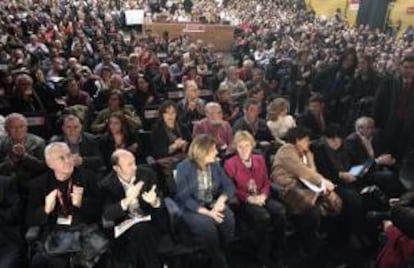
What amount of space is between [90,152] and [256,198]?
156cm

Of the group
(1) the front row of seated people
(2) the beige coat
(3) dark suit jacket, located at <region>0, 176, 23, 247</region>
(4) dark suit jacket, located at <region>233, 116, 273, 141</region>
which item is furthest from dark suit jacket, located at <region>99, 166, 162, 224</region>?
(4) dark suit jacket, located at <region>233, 116, 273, 141</region>

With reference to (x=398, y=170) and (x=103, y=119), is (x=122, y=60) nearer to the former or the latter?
(x=103, y=119)

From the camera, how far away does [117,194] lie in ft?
11.1

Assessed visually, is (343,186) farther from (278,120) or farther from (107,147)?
(107,147)

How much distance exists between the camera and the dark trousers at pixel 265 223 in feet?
12.0

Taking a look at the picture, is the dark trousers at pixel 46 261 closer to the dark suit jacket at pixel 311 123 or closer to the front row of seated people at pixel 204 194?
the front row of seated people at pixel 204 194

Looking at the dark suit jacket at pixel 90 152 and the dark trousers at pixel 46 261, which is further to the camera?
the dark suit jacket at pixel 90 152

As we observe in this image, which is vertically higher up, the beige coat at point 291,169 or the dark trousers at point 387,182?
the beige coat at point 291,169

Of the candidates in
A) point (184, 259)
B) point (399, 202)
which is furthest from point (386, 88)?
point (184, 259)

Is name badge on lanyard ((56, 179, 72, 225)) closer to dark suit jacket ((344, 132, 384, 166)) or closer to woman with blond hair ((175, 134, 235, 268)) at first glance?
woman with blond hair ((175, 134, 235, 268))

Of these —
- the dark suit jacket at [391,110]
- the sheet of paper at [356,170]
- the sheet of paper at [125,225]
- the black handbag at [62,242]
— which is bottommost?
the black handbag at [62,242]

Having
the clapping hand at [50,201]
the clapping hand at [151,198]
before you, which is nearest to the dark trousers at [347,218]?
the clapping hand at [151,198]

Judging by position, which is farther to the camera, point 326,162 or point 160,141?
point 160,141

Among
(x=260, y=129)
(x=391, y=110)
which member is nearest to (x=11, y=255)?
(x=260, y=129)
